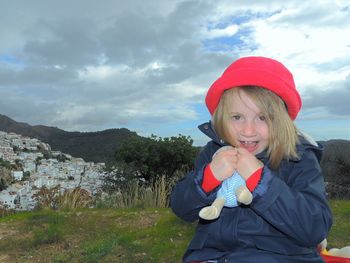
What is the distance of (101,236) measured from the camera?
637 cm

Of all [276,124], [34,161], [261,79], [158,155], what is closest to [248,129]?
[276,124]

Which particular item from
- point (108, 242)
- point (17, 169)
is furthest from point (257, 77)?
point (17, 169)

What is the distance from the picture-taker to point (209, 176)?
2051 millimetres

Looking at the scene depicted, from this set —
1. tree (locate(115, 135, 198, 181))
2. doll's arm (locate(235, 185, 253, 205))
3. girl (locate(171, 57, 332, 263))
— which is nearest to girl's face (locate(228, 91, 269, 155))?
girl (locate(171, 57, 332, 263))

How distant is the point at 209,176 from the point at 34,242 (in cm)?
461

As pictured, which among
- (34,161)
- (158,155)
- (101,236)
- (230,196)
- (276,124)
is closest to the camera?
(230,196)

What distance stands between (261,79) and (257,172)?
44 centimetres

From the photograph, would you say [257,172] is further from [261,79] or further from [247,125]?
[261,79]

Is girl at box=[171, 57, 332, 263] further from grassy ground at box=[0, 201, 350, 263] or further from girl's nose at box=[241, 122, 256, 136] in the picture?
grassy ground at box=[0, 201, 350, 263]

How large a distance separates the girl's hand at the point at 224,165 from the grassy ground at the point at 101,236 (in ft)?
11.5

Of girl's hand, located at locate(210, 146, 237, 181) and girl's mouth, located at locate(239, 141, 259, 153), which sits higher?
girl's mouth, located at locate(239, 141, 259, 153)

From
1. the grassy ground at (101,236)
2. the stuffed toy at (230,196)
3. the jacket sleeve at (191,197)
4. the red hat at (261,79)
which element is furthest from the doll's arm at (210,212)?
the grassy ground at (101,236)

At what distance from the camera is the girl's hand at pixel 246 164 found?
6.48 ft

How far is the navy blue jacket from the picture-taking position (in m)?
1.94
